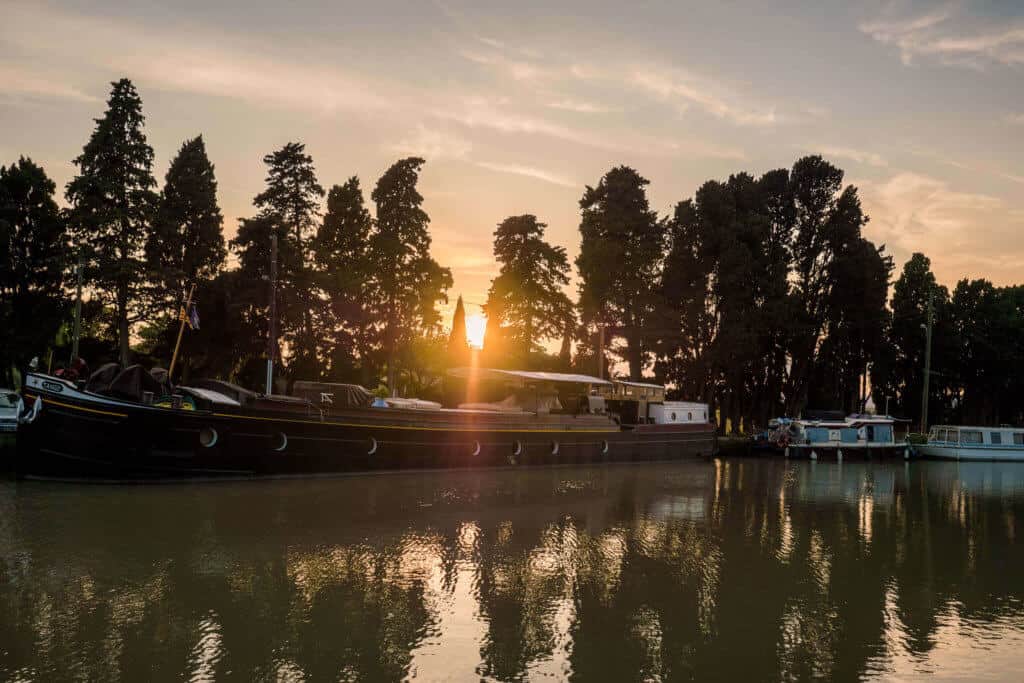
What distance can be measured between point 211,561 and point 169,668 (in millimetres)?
5617

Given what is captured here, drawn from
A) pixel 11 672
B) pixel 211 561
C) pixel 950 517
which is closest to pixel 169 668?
pixel 11 672

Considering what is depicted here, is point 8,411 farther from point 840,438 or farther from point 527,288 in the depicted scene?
point 840,438

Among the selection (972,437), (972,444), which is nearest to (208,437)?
(972,444)

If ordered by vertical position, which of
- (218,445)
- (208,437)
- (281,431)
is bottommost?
(218,445)

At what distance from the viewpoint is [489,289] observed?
62094 millimetres

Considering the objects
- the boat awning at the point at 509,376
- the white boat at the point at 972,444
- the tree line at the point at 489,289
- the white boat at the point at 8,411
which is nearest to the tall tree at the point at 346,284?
the tree line at the point at 489,289

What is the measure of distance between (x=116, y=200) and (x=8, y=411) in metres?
13.7

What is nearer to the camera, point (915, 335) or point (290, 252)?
point (290, 252)

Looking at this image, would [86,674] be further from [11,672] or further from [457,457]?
[457,457]

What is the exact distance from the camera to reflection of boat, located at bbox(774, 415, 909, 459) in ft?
162

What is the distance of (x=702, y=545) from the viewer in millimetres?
17641

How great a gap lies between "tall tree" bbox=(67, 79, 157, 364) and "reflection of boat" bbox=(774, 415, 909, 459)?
Result: 40815 mm

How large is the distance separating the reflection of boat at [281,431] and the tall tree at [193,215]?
23.7 meters

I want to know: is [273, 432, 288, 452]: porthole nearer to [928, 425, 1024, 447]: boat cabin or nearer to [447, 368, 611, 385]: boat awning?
[447, 368, 611, 385]: boat awning
